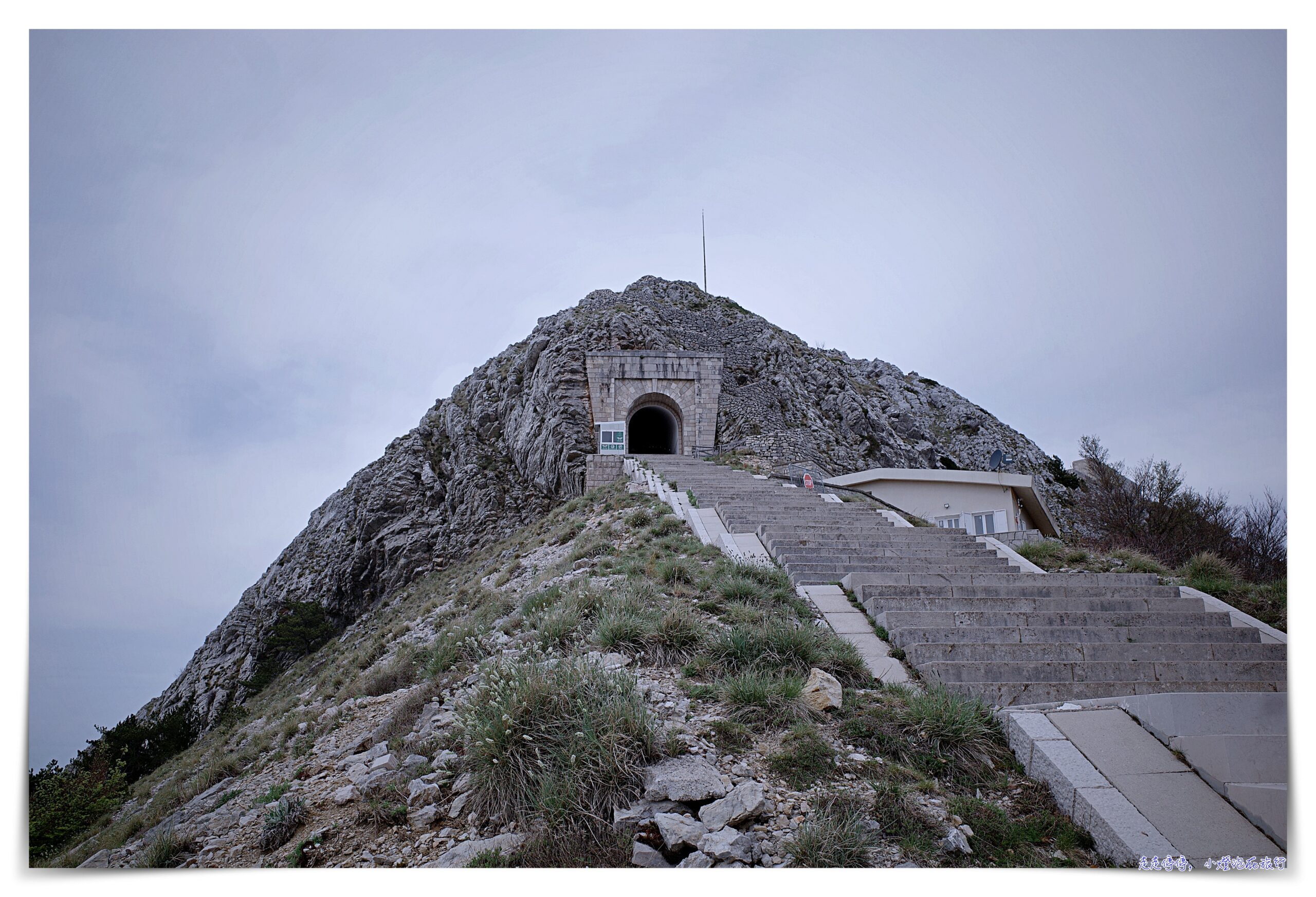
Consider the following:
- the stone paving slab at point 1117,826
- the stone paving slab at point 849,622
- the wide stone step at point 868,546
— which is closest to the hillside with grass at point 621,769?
the stone paving slab at point 1117,826

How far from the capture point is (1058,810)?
14.1 ft

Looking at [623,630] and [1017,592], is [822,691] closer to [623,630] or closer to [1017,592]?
[623,630]

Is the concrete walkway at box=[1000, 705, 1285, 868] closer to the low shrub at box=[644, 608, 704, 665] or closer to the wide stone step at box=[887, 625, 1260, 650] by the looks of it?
the wide stone step at box=[887, 625, 1260, 650]

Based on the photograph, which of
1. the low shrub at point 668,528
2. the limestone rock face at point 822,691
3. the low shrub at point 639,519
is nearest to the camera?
the limestone rock face at point 822,691

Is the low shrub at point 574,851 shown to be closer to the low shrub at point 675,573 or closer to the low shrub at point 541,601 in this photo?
the low shrub at point 541,601

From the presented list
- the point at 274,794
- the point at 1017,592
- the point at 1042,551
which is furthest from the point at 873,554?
the point at 274,794

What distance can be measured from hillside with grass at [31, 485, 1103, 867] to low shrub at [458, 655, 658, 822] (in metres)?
0.02

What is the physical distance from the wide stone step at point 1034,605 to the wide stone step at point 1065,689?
138 centimetres

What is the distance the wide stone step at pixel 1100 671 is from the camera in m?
6.13

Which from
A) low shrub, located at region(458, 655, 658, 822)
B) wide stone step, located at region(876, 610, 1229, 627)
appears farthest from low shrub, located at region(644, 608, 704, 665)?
wide stone step, located at region(876, 610, 1229, 627)

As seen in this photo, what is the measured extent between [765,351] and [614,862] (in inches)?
1269

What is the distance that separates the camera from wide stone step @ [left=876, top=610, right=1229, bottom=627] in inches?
285

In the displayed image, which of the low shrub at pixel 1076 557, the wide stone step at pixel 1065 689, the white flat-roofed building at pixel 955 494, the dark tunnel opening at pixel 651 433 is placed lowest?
the wide stone step at pixel 1065 689

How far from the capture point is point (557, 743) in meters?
4.45
